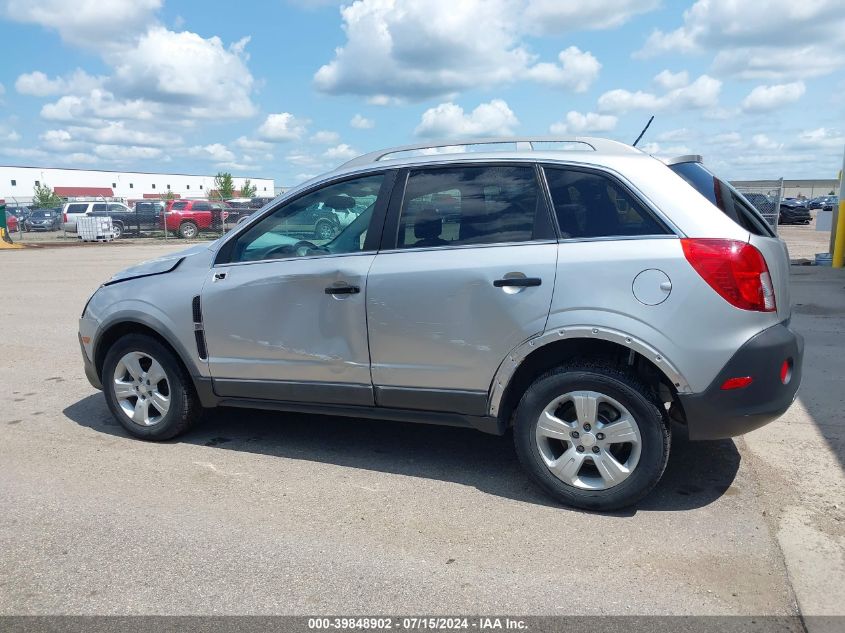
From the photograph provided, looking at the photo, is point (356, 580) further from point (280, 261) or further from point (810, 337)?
point (810, 337)

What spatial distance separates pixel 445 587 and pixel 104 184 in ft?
386

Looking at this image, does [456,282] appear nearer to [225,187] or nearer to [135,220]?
[135,220]

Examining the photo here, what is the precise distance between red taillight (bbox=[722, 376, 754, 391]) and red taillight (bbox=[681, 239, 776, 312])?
34 cm

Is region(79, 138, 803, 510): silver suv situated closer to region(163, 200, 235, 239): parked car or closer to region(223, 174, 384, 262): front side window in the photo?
region(223, 174, 384, 262): front side window

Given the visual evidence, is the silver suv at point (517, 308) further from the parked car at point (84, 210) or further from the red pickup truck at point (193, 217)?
the parked car at point (84, 210)

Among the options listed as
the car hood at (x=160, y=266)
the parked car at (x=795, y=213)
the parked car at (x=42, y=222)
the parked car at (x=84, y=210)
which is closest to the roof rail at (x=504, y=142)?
the car hood at (x=160, y=266)

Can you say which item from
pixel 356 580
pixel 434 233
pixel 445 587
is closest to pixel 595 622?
pixel 445 587

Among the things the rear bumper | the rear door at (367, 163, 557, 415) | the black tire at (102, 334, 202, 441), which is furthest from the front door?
the rear bumper

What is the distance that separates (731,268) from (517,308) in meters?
1.05

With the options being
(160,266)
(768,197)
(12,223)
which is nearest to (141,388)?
(160,266)

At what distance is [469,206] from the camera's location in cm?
394

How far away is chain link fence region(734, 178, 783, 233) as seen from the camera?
1706 centimetres

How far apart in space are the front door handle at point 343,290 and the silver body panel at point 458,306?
0.10 ft

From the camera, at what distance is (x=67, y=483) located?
4.16 meters
